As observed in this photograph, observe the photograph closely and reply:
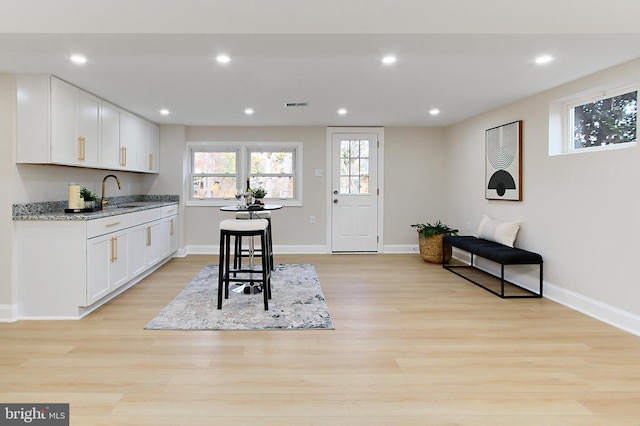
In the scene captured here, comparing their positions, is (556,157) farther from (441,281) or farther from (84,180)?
(84,180)

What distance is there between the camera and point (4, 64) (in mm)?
3012

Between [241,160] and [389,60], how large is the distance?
3.94m

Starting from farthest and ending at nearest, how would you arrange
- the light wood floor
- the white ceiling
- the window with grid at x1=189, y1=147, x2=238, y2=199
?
the window with grid at x1=189, y1=147, x2=238, y2=199 < the white ceiling < the light wood floor

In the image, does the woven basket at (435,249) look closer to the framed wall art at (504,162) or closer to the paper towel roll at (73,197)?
the framed wall art at (504,162)

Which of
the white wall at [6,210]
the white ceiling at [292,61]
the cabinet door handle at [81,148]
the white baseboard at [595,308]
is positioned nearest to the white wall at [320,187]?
the white ceiling at [292,61]

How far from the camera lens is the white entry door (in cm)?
651

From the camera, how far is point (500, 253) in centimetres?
396

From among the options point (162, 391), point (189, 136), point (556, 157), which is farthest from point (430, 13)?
point (189, 136)

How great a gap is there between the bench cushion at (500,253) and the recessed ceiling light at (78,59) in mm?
4265

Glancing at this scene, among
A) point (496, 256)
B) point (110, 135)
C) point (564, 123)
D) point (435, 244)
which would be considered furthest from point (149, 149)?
point (564, 123)

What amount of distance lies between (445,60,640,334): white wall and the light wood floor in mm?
288

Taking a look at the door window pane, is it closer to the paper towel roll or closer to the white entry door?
the white entry door

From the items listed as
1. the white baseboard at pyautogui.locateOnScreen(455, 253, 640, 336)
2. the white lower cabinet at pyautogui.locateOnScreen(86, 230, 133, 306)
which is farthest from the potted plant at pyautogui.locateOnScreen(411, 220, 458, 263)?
the white lower cabinet at pyautogui.locateOnScreen(86, 230, 133, 306)

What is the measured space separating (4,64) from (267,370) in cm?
321
